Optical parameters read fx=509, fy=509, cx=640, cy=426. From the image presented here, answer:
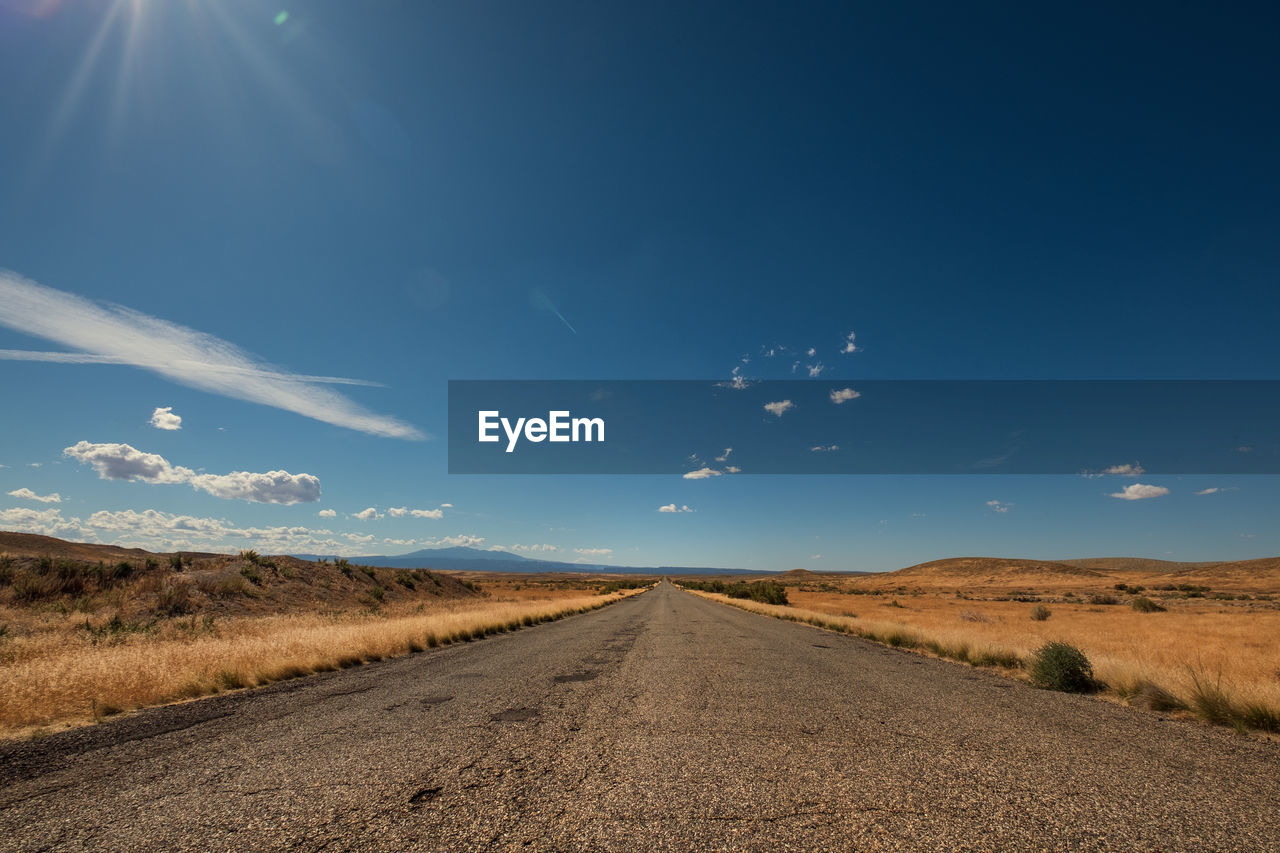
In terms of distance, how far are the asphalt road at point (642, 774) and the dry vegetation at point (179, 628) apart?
1.46 meters

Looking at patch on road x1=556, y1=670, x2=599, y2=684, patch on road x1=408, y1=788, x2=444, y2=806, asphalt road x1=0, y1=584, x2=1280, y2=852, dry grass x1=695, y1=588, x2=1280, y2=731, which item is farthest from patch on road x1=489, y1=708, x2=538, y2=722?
dry grass x1=695, y1=588, x2=1280, y2=731

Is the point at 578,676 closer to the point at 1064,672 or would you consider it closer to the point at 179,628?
the point at 1064,672

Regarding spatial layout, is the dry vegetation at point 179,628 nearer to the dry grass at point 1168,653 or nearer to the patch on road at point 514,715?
the patch on road at point 514,715

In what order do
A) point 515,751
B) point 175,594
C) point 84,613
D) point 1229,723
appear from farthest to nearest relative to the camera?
point 175,594 < point 84,613 < point 1229,723 < point 515,751

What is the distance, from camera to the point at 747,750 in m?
Answer: 5.76

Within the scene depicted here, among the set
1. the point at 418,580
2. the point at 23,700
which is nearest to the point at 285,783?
the point at 23,700

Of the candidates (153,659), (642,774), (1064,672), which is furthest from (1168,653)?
(153,659)

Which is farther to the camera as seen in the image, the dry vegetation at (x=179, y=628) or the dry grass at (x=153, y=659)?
the dry vegetation at (x=179, y=628)

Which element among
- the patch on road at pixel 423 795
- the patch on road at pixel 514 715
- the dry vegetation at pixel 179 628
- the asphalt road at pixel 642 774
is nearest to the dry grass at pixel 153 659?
the dry vegetation at pixel 179 628

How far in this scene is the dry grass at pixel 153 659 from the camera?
25.3 feet

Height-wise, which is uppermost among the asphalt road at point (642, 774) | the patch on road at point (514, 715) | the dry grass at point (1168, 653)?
the asphalt road at point (642, 774)

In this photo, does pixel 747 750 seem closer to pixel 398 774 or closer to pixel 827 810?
pixel 827 810

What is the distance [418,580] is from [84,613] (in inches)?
1220

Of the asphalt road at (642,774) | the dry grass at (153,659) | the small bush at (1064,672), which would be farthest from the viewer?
the small bush at (1064,672)
